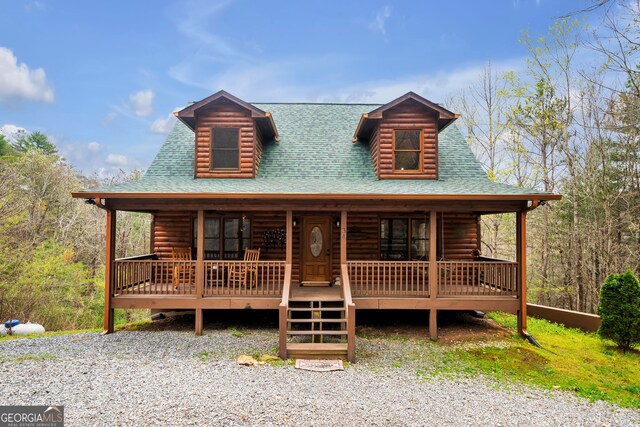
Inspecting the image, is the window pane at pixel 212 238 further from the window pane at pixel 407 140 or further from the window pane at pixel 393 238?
the window pane at pixel 407 140

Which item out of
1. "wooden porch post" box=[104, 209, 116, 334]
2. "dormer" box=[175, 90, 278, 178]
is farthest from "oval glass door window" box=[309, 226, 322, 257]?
"wooden porch post" box=[104, 209, 116, 334]

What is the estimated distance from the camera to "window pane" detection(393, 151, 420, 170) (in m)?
10.8

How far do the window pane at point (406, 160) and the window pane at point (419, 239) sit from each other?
1811 millimetres

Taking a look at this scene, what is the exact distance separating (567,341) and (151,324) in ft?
39.0

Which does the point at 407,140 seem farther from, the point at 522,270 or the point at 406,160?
the point at 522,270

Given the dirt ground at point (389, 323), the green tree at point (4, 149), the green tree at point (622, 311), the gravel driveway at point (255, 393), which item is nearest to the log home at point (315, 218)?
the dirt ground at point (389, 323)

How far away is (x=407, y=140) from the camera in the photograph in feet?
35.5

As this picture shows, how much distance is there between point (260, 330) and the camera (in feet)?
30.5

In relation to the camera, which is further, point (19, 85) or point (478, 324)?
point (19, 85)

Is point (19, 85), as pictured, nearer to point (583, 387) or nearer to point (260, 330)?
point (260, 330)

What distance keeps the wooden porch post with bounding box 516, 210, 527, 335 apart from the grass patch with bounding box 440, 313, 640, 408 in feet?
1.53

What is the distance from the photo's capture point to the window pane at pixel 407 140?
425 inches

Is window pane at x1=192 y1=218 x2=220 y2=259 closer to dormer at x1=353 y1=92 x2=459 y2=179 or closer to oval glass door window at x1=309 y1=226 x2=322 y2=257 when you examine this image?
oval glass door window at x1=309 y1=226 x2=322 y2=257

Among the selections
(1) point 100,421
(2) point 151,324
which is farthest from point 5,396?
(2) point 151,324
